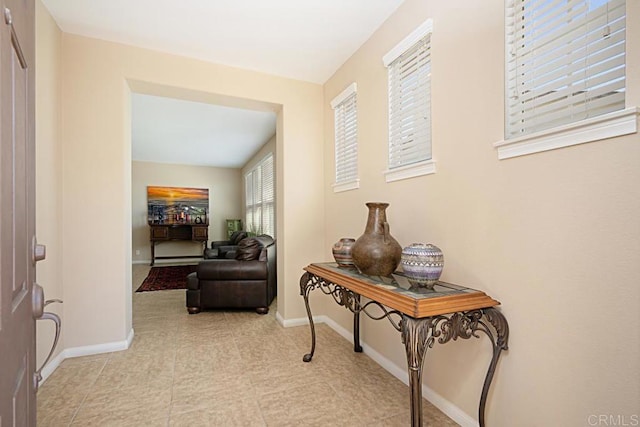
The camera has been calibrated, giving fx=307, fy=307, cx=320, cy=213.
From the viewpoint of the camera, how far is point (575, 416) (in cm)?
118

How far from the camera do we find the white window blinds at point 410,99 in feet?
6.44

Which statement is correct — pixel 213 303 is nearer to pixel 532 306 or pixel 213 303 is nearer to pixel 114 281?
pixel 114 281

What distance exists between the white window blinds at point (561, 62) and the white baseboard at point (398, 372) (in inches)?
58.3

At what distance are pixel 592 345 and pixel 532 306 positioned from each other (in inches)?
9.0

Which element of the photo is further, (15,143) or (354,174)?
(354,174)

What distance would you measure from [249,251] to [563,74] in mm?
3307

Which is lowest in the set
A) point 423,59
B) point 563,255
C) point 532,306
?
point 532,306

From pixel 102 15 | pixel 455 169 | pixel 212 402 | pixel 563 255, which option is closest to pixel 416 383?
pixel 563 255

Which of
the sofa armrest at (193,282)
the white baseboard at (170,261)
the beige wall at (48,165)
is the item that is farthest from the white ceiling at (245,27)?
the white baseboard at (170,261)

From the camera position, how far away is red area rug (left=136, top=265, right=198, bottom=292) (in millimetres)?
5027

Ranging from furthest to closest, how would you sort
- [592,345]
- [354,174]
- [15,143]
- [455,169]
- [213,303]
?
[213,303]
[354,174]
[455,169]
[592,345]
[15,143]

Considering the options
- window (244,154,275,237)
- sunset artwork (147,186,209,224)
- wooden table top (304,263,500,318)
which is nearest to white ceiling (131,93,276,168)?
window (244,154,275,237)

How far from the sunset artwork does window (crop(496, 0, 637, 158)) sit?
8081mm

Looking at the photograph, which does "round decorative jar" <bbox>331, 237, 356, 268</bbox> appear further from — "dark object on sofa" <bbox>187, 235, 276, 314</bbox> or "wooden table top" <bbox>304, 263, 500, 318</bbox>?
"dark object on sofa" <bbox>187, 235, 276, 314</bbox>
